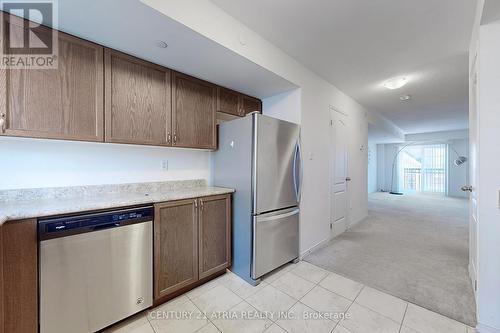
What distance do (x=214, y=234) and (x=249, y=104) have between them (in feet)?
5.87

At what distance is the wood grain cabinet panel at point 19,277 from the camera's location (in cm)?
113

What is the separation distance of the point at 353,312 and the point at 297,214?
1.10 meters

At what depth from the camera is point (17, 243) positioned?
1.17m

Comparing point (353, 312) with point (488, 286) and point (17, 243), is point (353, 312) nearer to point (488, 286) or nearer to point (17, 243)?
point (488, 286)

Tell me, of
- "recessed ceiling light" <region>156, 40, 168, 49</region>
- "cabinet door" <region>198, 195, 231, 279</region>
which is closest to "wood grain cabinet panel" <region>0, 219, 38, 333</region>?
"cabinet door" <region>198, 195, 231, 279</region>

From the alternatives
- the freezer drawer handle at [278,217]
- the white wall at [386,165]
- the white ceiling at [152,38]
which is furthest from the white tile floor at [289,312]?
the white wall at [386,165]

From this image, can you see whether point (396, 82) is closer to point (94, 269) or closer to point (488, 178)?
point (488, 178)

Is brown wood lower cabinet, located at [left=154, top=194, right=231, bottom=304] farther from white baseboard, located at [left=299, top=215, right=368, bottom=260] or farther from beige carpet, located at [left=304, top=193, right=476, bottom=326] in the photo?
beige carpet, located at [left=304, top=193, right=476, bottom=326]

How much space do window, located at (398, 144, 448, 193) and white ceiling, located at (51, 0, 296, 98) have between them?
30.0ft

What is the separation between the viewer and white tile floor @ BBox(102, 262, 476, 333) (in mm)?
1526

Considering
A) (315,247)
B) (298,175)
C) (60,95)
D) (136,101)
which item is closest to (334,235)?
(315,247)

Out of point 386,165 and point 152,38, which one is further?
point 386,165

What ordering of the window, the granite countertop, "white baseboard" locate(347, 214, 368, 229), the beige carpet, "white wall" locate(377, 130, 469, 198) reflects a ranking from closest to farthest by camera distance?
the granite countertop
the beige carpet
"white baseboard" locate(347, 214, 368, 229)
"white wall" locate(377, 130, 469, 198)
the window

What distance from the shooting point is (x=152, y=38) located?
1619 millimetres
